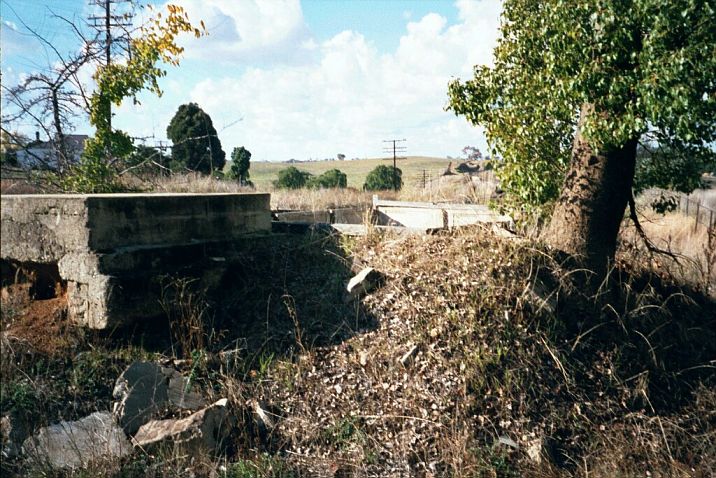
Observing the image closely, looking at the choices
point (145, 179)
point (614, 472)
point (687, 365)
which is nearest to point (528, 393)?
point (614, 472)

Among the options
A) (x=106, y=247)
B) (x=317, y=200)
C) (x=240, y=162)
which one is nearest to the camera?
(x=106, y=247)

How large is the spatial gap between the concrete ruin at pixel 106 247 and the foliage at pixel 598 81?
12.4 feet

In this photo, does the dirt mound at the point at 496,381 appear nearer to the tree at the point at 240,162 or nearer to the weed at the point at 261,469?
the weed at the point at 261,469

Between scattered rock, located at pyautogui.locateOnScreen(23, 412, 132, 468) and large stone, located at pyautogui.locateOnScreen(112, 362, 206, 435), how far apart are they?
0.48ft

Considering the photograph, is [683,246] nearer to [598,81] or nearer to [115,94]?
[598,81]

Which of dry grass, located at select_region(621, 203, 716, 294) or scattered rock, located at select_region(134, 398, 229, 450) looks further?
dry grass, located at select_region(621, 203, 716, 294)

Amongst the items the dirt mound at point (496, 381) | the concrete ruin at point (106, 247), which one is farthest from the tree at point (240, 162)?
the dirt mound at point (496, 381)

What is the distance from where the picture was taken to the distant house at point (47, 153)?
8.48 meters

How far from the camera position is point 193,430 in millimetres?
4711

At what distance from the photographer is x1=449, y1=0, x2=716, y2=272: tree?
5543 mm

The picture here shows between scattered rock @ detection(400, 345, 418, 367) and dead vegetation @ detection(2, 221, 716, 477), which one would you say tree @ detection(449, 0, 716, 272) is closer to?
dead vegetation @ detection(2, 221, 716, 477)

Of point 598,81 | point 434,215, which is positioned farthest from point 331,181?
point 598,81

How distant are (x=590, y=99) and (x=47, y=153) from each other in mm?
7520

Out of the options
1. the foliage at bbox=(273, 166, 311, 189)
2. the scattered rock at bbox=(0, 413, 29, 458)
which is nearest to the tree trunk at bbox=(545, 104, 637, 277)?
the scattered rock at bbox=(0, 413, 29, 458)
